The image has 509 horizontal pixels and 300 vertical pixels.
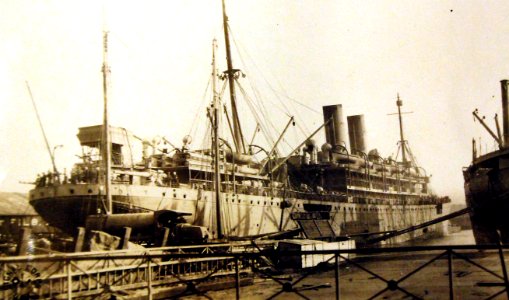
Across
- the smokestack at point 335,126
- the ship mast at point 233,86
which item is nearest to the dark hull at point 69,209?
the ship mast at point 233,86

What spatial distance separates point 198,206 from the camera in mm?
28375

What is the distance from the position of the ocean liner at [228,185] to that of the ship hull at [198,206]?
0.06 m

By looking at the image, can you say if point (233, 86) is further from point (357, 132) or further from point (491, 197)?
point (357, 132)

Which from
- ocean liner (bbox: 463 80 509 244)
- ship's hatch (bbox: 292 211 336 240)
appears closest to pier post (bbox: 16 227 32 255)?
ship's hatch (bbox: 292 211 336 240)

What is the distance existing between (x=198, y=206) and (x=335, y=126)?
28.1 metres

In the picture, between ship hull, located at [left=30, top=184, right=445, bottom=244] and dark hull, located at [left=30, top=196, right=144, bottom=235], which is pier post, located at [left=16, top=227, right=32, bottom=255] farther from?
ship hull, located at [left=30, top=184, right=445, bottom=244]

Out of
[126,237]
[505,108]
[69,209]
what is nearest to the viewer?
[126,237]

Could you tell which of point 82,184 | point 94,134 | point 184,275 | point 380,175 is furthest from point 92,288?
point 380,175

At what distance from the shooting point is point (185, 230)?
18.9 meters

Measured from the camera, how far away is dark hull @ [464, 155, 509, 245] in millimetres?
24984

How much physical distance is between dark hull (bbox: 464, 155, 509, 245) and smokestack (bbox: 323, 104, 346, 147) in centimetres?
2356

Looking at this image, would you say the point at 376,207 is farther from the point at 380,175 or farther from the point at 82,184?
the point at 82,184

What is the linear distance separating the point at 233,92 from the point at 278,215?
1130cm

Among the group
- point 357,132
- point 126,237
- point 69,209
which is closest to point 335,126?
point 357,132
